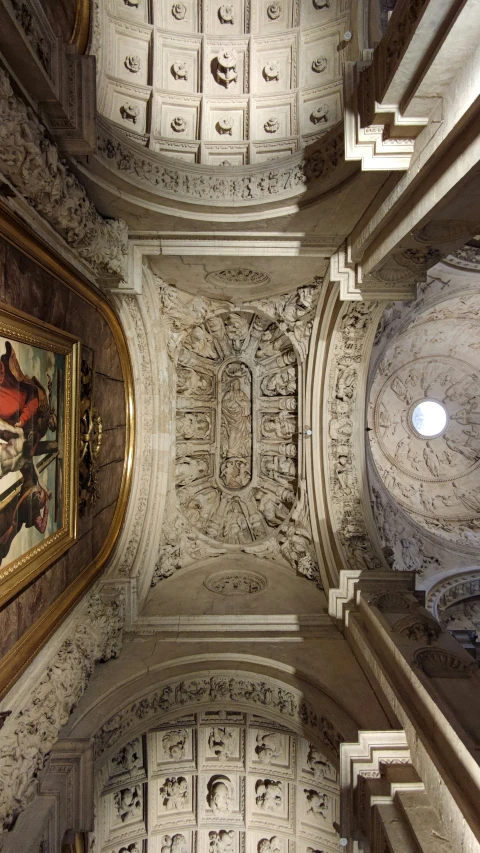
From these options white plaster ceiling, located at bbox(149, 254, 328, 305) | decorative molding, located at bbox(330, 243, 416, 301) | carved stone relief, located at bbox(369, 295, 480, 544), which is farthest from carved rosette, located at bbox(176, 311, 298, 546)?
carved stone relief, located at bbox(369, 295, 480, 544)

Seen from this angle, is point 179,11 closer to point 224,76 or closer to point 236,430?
point 224,76

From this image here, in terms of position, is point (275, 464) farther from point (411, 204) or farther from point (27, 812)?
point (27, 812)

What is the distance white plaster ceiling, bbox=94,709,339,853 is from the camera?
6453 mm

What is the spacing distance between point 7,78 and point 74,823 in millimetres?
6878

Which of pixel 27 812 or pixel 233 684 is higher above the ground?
pixel 233 684

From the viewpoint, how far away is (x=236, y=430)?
A: 9.18m

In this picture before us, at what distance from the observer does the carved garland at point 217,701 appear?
5.80 meters

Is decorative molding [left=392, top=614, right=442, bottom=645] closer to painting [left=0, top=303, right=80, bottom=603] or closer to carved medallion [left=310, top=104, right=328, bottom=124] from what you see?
painting [left=0, top=303, right=80, bottom=603]

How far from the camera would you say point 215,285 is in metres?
8.24

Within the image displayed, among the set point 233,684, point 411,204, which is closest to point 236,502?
point 233,684

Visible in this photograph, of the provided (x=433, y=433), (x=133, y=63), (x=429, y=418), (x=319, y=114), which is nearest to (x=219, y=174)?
(x=319, y=114)

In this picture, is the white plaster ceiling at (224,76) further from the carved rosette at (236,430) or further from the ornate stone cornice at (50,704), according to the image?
the ornate stone cornice at (50,704)

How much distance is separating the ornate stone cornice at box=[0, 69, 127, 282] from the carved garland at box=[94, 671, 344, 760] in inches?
222

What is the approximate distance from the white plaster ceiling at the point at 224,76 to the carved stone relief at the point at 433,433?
607 cm
